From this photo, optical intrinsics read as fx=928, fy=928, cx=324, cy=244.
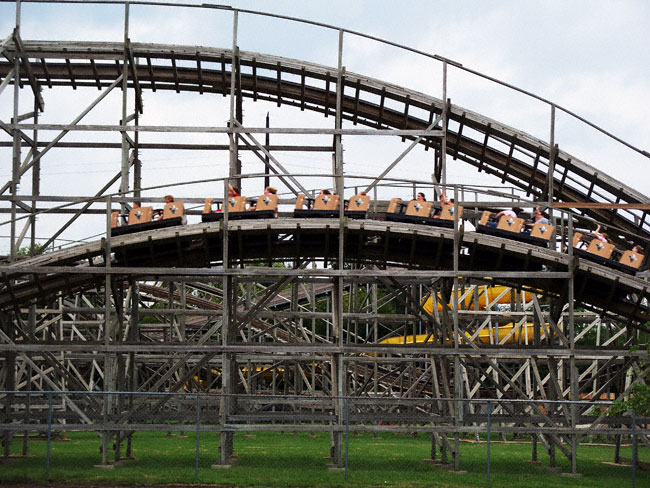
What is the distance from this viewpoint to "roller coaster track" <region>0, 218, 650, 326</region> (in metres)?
23.0

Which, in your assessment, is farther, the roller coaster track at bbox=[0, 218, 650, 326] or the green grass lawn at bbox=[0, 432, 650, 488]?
the roller coaster track at bbox=[0, 218, 650, 326]

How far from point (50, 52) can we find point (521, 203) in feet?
51.1

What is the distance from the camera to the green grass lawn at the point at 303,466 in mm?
19562

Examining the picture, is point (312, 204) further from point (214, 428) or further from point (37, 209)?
point (37, 209)

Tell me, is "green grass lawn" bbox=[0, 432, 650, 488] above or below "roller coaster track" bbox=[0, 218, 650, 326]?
below

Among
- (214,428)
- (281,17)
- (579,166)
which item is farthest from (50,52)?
(579,166)

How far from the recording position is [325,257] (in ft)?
83.3

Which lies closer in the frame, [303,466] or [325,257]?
[303,466]

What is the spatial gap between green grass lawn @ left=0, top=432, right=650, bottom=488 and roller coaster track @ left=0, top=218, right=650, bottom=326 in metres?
4.52

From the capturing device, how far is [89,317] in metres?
40.6

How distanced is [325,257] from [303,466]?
5779 mm

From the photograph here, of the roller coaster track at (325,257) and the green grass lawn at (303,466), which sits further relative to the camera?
the roller coaster track at (325,257)

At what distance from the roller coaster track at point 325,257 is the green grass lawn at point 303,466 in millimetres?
4516

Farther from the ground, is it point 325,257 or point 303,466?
point 325,257
